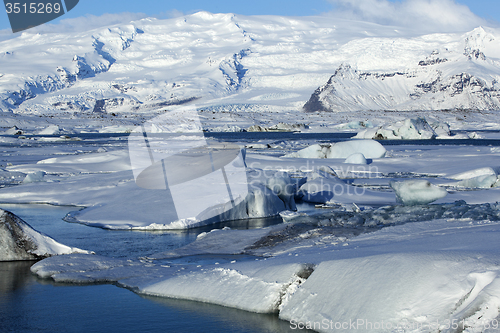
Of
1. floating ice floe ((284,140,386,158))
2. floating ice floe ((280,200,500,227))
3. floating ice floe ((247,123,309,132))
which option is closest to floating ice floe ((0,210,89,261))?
floating ice floe ((280,200,500,227))

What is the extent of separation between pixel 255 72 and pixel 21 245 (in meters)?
133

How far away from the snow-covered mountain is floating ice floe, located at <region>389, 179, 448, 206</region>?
92390 mm

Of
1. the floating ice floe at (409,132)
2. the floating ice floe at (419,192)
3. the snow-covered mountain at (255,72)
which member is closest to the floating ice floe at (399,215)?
the floating ice floe at (419,192)

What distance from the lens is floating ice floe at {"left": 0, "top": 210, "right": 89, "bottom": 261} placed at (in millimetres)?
5113

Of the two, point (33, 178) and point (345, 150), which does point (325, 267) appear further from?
point (345, 150)

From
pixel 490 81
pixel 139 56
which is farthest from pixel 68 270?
pixel 139 56

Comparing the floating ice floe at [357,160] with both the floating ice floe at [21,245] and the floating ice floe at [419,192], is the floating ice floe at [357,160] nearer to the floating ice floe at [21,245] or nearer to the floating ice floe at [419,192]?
the floating ice floe at [419,192]

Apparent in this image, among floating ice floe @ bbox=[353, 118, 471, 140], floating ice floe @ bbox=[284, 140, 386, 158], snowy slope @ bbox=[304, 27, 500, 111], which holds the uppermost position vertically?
floating ice floe @ bbox=[284, 140, 386, 158]

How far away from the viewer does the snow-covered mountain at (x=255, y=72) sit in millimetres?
111312

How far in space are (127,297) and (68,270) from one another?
37.9 inches

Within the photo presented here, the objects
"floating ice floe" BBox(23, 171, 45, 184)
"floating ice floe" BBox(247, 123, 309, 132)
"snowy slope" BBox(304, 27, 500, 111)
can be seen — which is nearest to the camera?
"floating ice floe" BBox(23, 171, 45, 184)

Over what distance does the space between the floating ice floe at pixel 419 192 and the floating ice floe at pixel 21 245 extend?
4.91 m

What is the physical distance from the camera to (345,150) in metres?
16.8

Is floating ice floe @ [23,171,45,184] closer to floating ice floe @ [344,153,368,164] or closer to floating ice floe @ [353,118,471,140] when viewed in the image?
floating ice floe @ [344,153,368,164]
